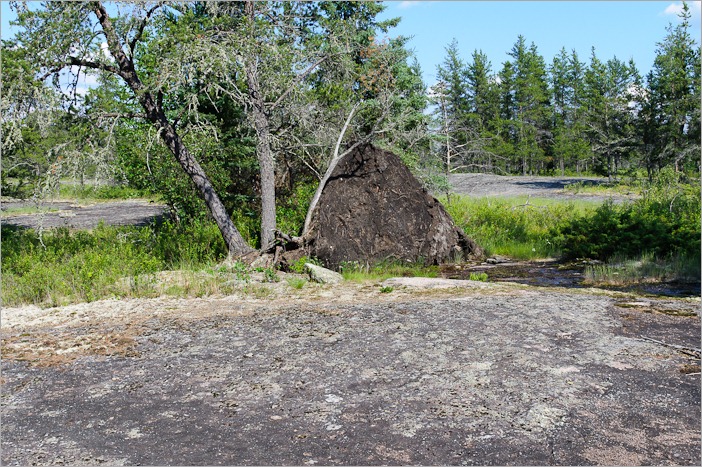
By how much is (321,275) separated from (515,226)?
8.68m

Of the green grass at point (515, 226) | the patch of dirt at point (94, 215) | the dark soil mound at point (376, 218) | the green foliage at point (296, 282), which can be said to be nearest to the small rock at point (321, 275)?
the green foliage at point (296, 282)

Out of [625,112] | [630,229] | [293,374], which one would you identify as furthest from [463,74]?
[293,374]

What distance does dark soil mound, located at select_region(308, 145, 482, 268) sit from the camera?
13664 millimetres

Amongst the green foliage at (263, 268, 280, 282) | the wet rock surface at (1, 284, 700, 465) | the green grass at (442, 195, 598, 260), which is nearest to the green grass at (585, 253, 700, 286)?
the green grass at (442, 195, 598, 260)

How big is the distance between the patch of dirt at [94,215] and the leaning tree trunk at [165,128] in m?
8.50

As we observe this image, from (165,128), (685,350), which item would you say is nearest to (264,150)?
(165,128)

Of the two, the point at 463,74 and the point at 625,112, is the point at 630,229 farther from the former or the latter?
the point at 463,74

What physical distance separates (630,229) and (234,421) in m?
12.4

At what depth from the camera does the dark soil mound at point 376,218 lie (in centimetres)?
1366

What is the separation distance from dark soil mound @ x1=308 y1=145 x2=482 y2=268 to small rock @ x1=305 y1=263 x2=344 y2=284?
1.15m

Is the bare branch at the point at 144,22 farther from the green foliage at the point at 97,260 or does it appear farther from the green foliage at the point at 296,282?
the green foliage at the point at 296,282

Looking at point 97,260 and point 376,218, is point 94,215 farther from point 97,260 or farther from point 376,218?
point 97,260

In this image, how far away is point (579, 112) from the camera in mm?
64062

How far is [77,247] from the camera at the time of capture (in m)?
13.0
